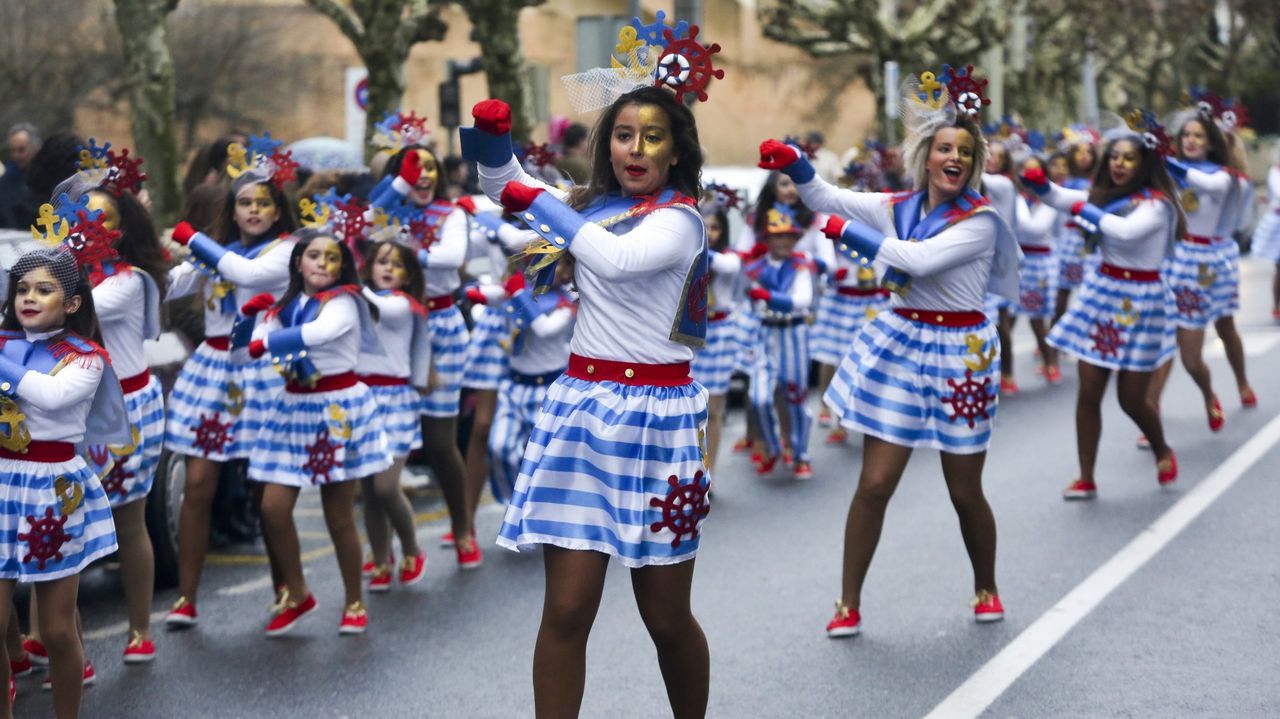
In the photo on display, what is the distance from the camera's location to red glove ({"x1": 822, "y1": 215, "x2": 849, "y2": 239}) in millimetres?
6398

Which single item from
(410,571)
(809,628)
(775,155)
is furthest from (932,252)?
(410,571)

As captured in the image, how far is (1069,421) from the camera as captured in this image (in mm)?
12367

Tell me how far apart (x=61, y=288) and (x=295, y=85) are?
2675 centimetres

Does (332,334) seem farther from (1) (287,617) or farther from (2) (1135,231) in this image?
(2) (1135,231)

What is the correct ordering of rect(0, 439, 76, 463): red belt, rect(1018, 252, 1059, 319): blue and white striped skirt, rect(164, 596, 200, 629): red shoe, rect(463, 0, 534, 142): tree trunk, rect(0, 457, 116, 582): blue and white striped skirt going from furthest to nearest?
rect(463, 0, 534, 142): tree trunk
rect(1018, 252, 1059, 319): blue and white striped skirt
rect(164, 596, 200, 629): red shoe
rect(0, 439, 76, 463): red belt
rect(0, 457, 116, 582): blue and white striped skirt

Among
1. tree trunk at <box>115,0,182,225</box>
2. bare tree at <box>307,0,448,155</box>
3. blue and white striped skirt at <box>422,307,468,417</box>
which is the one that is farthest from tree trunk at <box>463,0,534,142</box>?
blue and white striped skirt at <box>422,307,468,417</box>

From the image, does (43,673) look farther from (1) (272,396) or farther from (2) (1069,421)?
(2) (1069,421)

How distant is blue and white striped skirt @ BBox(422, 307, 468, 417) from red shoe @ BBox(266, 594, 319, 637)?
4.57 feet

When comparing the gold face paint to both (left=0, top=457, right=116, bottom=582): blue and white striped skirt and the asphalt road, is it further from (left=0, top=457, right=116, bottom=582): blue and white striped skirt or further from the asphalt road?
the asphalt road

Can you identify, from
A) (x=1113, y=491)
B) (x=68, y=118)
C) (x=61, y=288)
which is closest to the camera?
(x=61, y=288)

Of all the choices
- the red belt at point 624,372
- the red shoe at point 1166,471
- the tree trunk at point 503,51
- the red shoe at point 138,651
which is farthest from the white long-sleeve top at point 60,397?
the tree trunk at point 503,51

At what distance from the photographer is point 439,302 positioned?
884 cm

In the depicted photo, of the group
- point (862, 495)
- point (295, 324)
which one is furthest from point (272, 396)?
point (862, 495)

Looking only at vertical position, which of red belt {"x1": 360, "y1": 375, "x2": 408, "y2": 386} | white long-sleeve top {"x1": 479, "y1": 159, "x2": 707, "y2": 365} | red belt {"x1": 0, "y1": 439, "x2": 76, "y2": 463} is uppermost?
white long-sleeve top {"x1": 479, "y1": 159, "x2": 707, "y2": 365}
